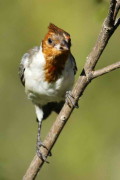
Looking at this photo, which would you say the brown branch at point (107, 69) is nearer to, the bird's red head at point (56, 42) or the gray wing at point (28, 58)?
the bird's red head at point (56, 42)

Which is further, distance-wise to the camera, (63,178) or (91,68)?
(63,178)

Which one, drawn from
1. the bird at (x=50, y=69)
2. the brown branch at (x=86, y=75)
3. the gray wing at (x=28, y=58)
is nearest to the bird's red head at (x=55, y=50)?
the bird at (x=50, y=69)

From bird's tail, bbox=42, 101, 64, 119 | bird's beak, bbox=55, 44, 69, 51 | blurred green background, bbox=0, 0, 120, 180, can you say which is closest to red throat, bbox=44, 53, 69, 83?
bird's beak, bbox=55, 44, 69, 51

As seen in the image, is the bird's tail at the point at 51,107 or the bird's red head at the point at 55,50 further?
the bird's tail at the point at 51,107

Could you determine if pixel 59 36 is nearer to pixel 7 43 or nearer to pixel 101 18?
pixel 101 18

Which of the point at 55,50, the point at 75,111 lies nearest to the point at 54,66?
the point at 55,50

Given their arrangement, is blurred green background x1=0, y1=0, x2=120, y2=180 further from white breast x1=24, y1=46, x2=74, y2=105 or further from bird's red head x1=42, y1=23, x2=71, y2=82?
bird's red head x1=42, y1=23, x2=71, y2=82

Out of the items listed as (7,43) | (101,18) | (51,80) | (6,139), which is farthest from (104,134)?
(101,18)
